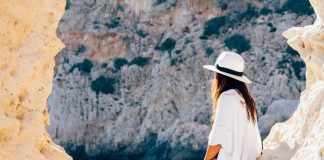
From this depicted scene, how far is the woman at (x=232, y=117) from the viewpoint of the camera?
259cm

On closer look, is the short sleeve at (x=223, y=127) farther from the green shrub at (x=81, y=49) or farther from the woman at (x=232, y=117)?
the green shrub at (x=81, y=49)

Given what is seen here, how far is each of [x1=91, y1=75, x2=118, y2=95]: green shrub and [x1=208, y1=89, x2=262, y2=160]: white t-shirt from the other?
700 inches

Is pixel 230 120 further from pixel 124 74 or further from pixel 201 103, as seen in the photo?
pixel 124 74

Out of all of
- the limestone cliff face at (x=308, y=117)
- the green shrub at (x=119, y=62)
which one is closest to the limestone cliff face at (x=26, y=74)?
the limestone cliff face at (x=308, y=117)

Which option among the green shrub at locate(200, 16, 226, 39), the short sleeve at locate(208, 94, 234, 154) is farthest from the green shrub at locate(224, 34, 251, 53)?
the short sleeve at locate(208, 94, 234, 154)

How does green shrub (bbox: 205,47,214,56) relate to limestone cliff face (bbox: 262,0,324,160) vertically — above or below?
below

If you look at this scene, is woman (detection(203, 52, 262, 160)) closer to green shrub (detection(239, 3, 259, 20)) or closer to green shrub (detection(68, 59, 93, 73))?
green shrub (detection(239, 3, 259, 20))

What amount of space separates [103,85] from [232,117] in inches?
711

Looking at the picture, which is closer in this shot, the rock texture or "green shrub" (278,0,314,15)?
the rock texture

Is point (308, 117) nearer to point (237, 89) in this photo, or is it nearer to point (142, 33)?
point (237, 89)

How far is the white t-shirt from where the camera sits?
2584 millimetres

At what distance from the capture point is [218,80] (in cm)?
271

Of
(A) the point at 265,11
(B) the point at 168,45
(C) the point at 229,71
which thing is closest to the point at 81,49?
(B) the point at 168,45

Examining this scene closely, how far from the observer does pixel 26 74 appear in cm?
247
